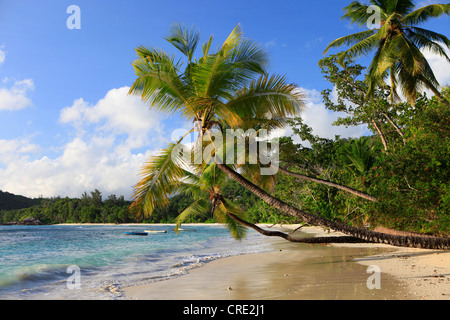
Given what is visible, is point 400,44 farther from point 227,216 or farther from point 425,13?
point 227,216

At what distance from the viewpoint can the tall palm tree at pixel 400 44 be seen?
1326 cm

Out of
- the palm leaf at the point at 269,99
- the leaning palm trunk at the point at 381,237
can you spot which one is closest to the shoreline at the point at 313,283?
the leaning palm trunk at the point at 381,237

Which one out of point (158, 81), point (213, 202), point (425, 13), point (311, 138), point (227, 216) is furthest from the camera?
point (311, 138)

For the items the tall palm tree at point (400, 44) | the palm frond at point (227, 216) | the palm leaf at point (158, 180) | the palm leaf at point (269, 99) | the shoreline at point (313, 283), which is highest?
the tall palm tree at point (400, 44)

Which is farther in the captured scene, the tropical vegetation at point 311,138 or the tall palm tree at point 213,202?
the tall palm tree at point 213,202

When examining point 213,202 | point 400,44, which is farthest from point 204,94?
point 400,44

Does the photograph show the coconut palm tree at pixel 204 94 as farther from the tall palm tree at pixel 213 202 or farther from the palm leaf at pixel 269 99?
the tall palm tree at pixel 213 202

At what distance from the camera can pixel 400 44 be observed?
13492mm

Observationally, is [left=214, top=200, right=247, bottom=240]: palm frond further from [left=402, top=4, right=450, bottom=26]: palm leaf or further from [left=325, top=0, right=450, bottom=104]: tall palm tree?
[left=402, top=4, right=450, bottom=26]: palm leaf

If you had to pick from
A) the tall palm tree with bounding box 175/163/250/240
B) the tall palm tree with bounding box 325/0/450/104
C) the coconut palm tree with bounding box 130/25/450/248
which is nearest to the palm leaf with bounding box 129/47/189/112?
the coconut palm tree with bounding box 130/25/450/248

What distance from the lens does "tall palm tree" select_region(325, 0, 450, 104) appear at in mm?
Answer: 13258

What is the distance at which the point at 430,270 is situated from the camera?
27.8ft
